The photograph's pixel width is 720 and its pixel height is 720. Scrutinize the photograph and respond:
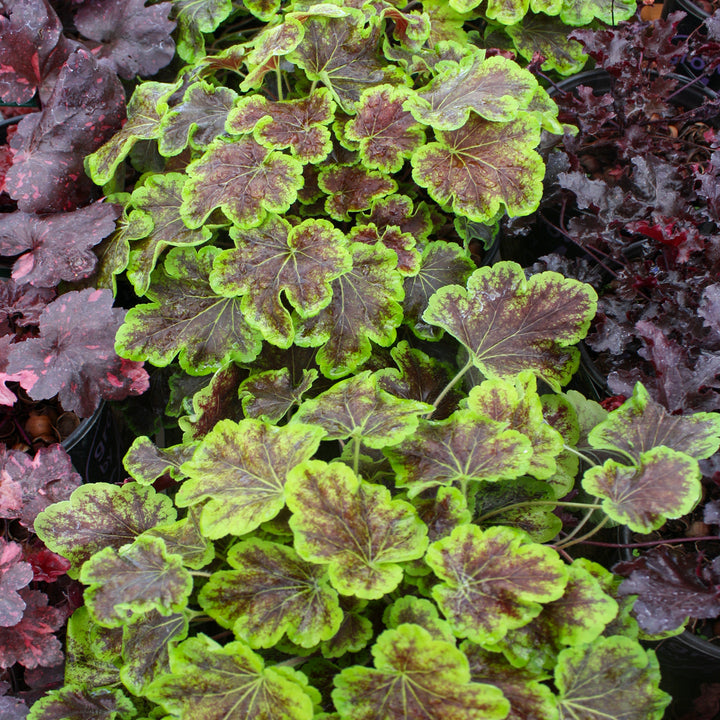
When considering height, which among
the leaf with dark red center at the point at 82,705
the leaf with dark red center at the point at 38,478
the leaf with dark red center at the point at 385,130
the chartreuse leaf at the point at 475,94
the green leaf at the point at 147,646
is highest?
the chartreuse leaf at the point at 475,94

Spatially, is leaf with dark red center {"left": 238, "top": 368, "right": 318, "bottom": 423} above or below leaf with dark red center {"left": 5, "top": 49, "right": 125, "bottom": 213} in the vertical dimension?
below

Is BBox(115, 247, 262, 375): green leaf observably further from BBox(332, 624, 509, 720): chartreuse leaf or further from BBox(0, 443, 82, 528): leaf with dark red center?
BBox(332, 624, 509, 720): chartreuse leaf

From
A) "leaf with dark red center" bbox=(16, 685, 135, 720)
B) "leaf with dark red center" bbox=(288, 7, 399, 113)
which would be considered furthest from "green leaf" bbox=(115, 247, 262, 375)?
"leaf with dark red center" bbox=(16, 685, 135, 720)

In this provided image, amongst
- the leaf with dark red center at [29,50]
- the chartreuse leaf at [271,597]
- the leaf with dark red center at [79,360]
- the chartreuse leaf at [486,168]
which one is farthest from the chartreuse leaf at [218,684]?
the leaf with dark red center at [29,50]

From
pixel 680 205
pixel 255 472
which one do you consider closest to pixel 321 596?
pixel 255 472

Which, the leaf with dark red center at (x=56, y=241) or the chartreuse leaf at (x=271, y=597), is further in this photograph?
the leaf with dark red center at (x=56, y=241)

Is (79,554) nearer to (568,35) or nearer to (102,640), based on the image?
(102,640)

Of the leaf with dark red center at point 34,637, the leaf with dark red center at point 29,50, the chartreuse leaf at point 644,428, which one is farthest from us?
the leaf with dark red center at point 29,50

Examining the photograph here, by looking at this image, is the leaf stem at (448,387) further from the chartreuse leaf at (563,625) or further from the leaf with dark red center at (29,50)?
the leaf with dark red center at (29,50)
